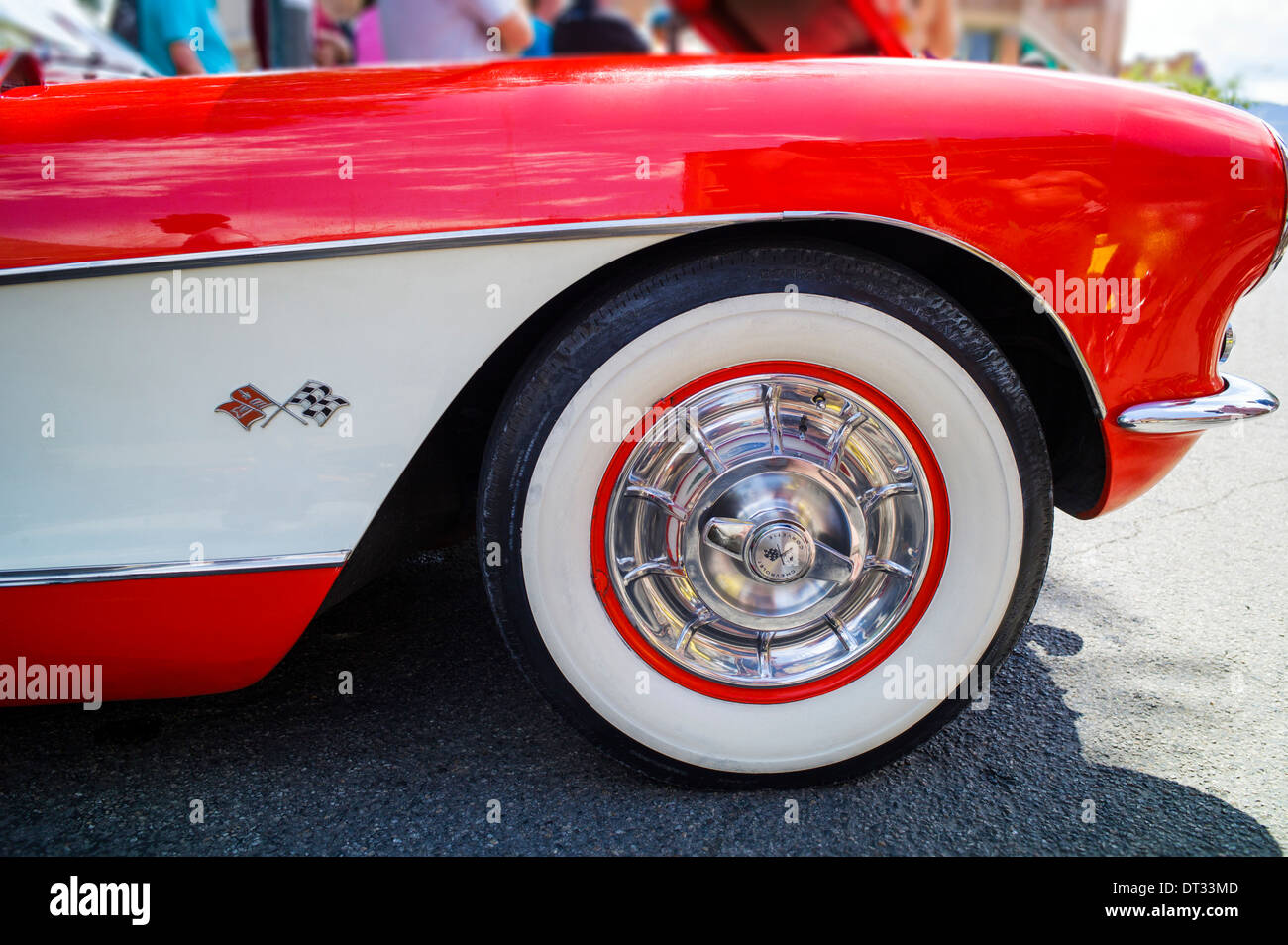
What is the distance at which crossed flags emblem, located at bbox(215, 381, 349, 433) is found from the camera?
1.39 meters

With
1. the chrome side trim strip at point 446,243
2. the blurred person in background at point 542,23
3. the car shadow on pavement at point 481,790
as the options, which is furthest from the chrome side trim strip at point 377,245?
the car shadow on pavement at point 481,790

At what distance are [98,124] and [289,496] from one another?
0.63m

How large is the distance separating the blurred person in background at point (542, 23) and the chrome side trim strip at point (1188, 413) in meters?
1.27

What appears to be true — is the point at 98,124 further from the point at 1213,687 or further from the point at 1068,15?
the point at 1213,687

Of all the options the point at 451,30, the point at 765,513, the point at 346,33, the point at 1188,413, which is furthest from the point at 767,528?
the point at 346,33

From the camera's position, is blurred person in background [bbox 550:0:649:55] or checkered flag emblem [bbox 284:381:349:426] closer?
checkered flag emblem [bbox 284:381:349:426]

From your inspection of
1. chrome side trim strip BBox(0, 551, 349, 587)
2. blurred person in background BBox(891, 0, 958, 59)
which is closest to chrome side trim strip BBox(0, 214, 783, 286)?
blurred person in background BBox(891, 0, 958, 59)

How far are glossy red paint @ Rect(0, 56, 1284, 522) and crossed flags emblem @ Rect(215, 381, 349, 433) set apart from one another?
230mm

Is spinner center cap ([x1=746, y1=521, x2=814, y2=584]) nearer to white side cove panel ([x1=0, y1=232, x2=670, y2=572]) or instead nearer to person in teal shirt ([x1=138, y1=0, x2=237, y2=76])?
white side cove panel ([x1=0, y1=232, x2=670, y2=572])

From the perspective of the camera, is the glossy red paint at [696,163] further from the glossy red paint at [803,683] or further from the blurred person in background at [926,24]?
the glossy red paint at [803,683]

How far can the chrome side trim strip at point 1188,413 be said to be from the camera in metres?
1.49

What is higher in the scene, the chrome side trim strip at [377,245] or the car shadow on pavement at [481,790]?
the chrome side trim strip at [377,245]

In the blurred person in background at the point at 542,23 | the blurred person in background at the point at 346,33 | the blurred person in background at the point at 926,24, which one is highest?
the blurred person in background at the point at 346,33

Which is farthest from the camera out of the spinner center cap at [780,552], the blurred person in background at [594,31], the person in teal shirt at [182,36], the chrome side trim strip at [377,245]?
the person in teal shirt at [182,36]
